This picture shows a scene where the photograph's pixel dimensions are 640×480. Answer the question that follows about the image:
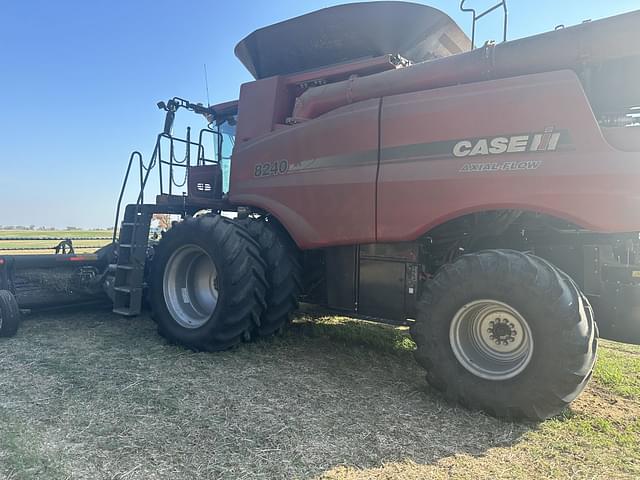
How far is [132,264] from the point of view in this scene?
5223mm

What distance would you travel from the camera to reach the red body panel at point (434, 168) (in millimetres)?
3092

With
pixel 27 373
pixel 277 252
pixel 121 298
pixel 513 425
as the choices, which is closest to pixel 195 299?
pixel 121 298

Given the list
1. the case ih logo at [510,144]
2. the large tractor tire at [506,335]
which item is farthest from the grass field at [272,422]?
the case ih logo at [510,144]

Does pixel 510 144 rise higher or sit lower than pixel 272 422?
higher

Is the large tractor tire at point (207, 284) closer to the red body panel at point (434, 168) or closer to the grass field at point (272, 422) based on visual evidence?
the grass field at point (272, 422)

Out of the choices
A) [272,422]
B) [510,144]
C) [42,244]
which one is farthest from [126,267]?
[42,244]

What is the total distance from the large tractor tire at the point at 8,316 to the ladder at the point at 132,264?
996 mm

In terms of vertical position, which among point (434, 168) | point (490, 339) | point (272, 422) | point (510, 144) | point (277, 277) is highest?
point (510, 144)

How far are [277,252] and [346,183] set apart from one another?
1020mm

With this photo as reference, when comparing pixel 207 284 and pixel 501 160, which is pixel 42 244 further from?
pixel 501 160

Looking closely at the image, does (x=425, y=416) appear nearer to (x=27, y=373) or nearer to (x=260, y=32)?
(x=27, y=373)

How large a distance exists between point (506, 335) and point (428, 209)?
1.12 m

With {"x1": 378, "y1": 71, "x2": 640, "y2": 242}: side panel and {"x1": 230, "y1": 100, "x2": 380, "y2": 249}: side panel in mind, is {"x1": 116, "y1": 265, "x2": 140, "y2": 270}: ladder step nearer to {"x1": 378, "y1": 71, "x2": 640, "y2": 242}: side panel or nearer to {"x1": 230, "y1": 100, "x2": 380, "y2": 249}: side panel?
{"x1": 230, "y1": 100, "x2": 380, "y2": 249}: side panel

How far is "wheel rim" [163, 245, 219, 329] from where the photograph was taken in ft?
16.3
